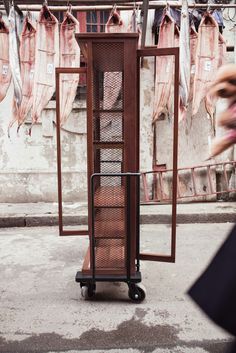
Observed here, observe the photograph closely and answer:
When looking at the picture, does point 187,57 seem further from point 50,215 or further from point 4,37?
point 50,215

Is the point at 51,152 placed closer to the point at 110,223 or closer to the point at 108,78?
the point at 108,78

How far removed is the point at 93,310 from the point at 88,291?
8.3 inches

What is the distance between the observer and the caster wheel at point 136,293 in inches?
146

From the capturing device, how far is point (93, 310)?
3.62 meters

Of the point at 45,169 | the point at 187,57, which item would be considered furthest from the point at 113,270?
the point at 45,169

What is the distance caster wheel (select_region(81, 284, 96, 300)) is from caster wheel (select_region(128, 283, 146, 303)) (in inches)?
14.1

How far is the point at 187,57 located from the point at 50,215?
3.36 m

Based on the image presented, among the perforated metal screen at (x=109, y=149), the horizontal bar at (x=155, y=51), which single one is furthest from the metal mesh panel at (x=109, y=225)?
the horizontal bar at (x=155, y=51)

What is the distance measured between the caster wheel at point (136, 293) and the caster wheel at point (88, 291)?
1.17 feet

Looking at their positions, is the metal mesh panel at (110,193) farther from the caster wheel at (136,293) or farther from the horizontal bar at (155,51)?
the horizontal bar at (155,51)

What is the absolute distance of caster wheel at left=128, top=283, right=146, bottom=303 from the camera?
12.2ft

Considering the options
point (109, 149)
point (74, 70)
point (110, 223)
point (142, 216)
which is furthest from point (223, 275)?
point (142, 216)

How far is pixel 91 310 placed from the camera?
142 inches

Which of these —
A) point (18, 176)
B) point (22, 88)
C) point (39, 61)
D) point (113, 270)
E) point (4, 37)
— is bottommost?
point (113, 270)
